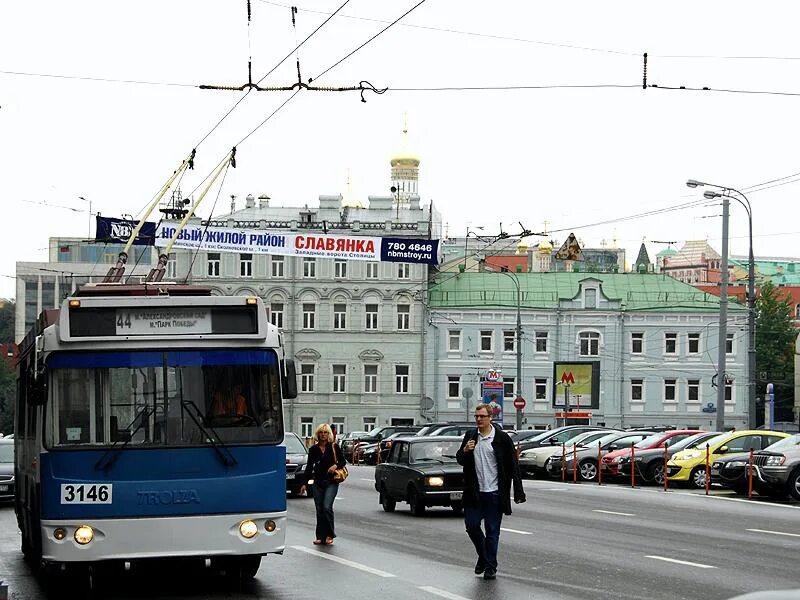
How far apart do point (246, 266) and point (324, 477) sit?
74.8 metres

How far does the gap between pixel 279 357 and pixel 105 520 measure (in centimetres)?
212

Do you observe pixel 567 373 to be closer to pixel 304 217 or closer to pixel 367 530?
pixel 304 217

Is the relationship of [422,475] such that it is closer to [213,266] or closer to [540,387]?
[540,387]

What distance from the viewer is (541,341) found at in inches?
3644

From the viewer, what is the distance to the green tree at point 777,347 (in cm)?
11106

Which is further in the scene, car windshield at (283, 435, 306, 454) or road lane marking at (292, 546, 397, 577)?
car windshield at (283, 435, 306, 454)

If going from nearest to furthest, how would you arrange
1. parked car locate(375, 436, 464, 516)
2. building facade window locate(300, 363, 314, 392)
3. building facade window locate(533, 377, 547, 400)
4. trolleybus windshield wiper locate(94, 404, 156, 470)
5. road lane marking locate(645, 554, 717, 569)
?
trolleybus windshield wiper locate(94, 404, 156, 470) < road lane marking locate(645, 554, 717, 569) < parked car locate(375, 436, 464, 516) < building facade window locate(533, 377, 547, 400) < building facade window locate(300, 363, 314, 392)

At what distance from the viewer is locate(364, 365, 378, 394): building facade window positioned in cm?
9250

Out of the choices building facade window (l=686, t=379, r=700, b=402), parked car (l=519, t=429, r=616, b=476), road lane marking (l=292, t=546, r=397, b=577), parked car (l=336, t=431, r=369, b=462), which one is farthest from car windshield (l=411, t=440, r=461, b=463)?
building facade window (l=686, t=379, r=700, b=402)

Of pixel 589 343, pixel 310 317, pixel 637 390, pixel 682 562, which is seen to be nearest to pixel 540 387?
pixel 589 343

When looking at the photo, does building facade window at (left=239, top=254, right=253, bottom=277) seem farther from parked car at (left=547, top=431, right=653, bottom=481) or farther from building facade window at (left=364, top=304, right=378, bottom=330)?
parked car at (left=547, top=431, right=653, bottom=481)

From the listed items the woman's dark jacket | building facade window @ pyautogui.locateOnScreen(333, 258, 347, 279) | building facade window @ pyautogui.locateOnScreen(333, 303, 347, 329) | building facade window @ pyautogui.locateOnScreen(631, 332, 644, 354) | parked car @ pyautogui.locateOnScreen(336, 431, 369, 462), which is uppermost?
building facade window @ pyautogui.locateOnScreen(333, 258, 347, 279)

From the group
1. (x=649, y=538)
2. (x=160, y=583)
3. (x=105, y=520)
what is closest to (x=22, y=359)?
(x=160, y=583)

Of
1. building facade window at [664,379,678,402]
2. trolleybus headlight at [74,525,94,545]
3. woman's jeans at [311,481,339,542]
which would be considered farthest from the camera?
building facade window at [664,379,678,402]
